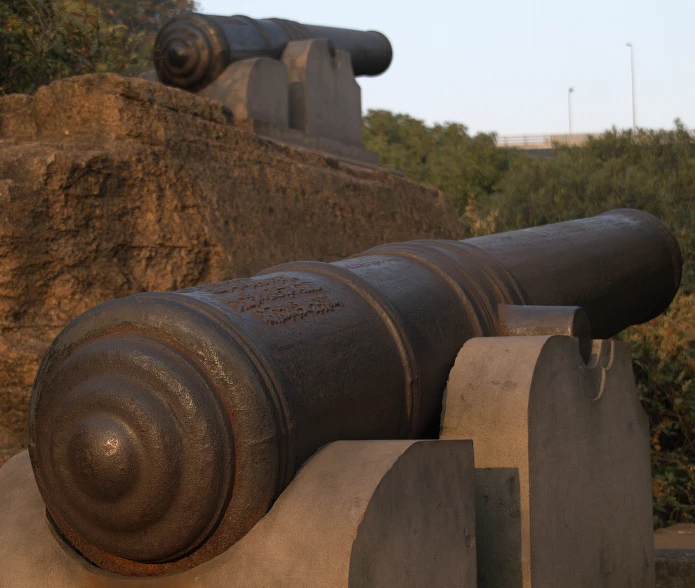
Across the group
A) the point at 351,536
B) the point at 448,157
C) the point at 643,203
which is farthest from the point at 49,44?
the point at 448,157

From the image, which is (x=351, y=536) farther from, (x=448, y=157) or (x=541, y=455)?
(x=448, y=157)

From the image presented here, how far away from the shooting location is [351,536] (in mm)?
2170

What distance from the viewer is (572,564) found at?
129 inches

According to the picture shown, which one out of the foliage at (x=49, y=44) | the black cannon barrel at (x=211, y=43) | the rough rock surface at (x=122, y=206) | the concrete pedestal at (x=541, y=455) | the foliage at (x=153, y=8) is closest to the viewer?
the concrete pedestal at (x=541, y=455)

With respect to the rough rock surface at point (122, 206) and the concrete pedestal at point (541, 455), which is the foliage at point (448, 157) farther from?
the concrete pedestal at point (541, 455)

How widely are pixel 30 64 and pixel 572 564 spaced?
531cm

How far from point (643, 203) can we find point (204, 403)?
10547 mm

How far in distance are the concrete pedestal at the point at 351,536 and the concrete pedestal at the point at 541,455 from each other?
1.25 feet

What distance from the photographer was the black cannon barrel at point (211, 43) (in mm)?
9461

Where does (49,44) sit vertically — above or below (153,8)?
below

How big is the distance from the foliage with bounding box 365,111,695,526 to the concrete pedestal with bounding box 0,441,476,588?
5.48 m

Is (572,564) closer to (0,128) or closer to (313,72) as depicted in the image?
(0,128)

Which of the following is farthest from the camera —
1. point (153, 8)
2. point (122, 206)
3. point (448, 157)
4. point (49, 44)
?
point (153, 8)

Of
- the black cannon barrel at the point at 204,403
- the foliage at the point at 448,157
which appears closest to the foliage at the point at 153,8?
the foliage at the point at 448,157
